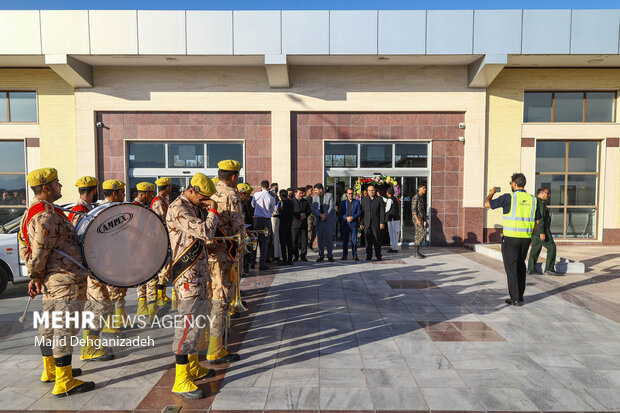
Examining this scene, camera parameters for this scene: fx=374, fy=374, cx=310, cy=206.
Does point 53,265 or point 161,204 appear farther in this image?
point 161,204

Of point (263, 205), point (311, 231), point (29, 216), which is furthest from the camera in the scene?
point (311, 231)

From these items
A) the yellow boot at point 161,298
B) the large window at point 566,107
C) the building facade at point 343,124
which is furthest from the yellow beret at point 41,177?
the large window at point 566,107

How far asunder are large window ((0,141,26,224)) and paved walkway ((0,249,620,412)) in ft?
25.4

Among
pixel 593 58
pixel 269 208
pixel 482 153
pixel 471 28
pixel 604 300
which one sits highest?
pixel 471 28

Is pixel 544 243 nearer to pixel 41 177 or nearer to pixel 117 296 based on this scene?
pixel 117 296

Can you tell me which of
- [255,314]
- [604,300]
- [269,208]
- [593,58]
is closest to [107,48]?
[269,208]

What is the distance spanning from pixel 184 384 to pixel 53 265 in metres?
1.52

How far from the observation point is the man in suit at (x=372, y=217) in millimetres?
9250

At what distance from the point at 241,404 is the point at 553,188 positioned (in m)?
13.1

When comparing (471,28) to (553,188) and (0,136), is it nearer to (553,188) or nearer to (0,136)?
(553,188)

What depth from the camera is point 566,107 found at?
1230cm

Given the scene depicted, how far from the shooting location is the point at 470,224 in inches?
476

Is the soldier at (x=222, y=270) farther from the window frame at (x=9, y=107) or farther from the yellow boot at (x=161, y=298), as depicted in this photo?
the window frame at (x=9, y=107)

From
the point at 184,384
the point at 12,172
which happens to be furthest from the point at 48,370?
the point at 12,172
